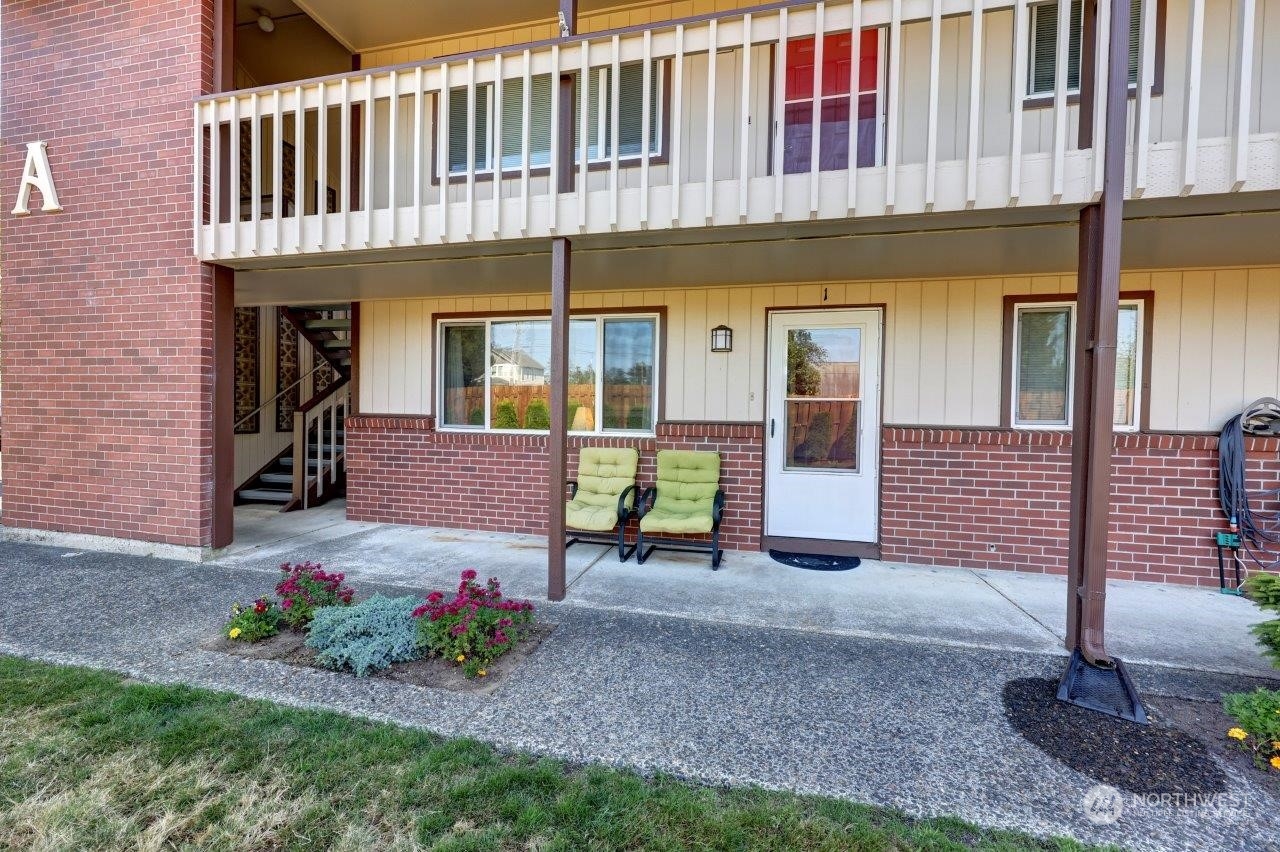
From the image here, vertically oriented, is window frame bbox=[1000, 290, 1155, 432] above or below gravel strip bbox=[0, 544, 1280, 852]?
above

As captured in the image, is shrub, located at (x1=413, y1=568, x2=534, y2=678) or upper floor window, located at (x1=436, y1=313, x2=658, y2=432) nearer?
shrub, located at (x1=413, y1=568, x2=534, y2=678)

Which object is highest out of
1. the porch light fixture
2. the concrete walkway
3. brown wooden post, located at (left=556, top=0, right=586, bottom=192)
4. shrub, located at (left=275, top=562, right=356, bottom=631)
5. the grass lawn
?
brown wooden post, located at (left=556, top=0, right=586, bottom=192)

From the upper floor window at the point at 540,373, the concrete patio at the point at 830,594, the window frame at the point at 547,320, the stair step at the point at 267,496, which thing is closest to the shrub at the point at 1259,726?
the concrete patio at the point at 830,594

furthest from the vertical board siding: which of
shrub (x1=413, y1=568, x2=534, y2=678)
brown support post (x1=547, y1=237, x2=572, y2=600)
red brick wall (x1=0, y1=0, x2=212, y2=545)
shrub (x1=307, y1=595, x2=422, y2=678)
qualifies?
shrub (x1=307, y1=595, x2=422, y2=678)

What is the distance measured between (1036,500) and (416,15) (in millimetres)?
7202

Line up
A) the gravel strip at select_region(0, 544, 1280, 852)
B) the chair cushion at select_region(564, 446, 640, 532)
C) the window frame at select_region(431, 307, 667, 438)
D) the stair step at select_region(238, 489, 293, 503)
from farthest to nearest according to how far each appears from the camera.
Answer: the stair step at select_region(238, 489, 293, 503), the window frame at select_region(431, 307, 667, 438), the chair cushion at select_region(564, 446, 640, 532), the gravel strip at select_region(0, 544, 1280, 852)

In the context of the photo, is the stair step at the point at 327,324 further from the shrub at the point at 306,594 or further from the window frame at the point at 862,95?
the window frame at the point at 862,95

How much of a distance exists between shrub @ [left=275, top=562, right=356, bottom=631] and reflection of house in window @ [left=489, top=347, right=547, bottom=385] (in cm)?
295

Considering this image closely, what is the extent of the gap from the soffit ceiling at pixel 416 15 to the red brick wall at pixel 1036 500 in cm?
519

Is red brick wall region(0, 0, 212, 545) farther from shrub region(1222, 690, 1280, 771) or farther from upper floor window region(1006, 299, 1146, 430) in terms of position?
upper floor window region(1006, 299, 1146, 430)

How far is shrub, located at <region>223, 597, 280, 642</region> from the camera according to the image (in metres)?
3.16

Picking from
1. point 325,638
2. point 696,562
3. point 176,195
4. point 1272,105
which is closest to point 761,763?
point 325,638

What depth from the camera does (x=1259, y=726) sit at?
222 centimetres

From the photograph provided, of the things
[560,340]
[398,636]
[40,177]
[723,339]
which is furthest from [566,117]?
[40,177]
